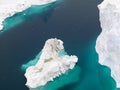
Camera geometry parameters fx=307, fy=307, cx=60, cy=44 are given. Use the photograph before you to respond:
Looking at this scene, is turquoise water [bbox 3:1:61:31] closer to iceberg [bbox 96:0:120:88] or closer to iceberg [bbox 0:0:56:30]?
iceberg [bbox 0:0:56:30]

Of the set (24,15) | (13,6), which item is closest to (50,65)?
(24,15)

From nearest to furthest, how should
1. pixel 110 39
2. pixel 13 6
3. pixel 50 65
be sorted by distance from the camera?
pixel 50 65
pixel 110 39
pixel 13 6

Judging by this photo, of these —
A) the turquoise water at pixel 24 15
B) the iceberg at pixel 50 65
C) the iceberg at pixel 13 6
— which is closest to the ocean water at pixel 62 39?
the turquoise water at pixel 24 15

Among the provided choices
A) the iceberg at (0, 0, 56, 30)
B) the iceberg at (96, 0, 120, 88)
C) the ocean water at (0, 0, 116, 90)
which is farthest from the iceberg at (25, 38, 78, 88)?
the iceberg at (0, 0, 56, 30)

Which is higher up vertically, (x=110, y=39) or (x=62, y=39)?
(x=110, y=39)

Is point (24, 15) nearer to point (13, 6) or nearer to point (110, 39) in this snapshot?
point (13, 6)

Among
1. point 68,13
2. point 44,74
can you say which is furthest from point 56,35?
point 44,74

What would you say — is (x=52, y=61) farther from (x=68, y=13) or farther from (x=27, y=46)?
(x=68, y=13)
